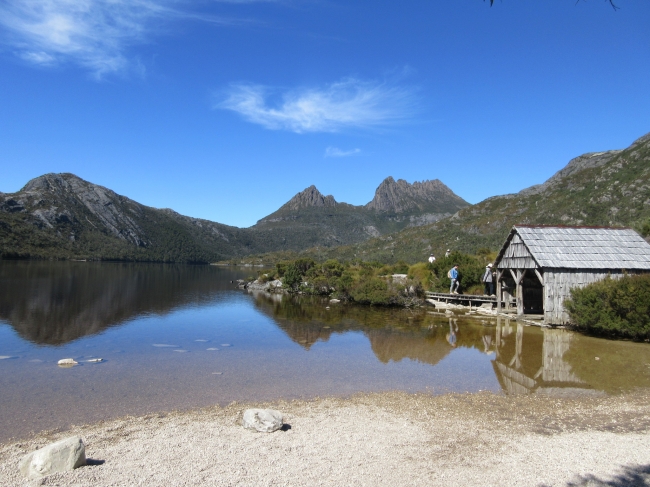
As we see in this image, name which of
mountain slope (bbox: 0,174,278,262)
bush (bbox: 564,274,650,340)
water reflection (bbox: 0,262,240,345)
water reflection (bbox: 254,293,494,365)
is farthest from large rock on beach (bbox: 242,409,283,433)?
mountain slope (bbox: 0,174,278,262)

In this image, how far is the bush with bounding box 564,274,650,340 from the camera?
17.7 m

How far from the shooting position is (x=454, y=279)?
32.0 meters

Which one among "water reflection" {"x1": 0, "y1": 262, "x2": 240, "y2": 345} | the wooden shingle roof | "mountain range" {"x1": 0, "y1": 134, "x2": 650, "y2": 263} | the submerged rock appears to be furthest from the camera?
"mountain range" {"x1": 0, "y1": 134, "x2": 650, "y2": 263}

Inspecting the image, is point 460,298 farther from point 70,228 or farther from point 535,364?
point 70,228

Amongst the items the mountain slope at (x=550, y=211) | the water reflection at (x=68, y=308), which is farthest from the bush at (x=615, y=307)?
the mountain slope at (x=550, y=211)

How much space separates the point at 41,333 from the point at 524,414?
21086 millimetres

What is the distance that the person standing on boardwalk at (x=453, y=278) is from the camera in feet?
103

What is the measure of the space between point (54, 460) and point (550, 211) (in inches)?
3084

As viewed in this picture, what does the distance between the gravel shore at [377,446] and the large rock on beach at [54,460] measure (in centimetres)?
13

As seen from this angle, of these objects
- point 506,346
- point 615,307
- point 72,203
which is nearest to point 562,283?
point 615,307

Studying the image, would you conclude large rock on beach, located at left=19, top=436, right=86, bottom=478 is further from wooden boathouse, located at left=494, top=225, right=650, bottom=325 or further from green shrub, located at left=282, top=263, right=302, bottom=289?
green shrub, located at left=282, top=263, right=302, bottom=289

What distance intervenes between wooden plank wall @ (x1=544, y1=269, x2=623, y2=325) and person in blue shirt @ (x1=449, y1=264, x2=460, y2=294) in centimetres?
974

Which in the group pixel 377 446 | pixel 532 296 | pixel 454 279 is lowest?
pixel 377 446

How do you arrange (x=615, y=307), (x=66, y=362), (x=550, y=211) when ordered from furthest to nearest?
(x=550, y=211), (x=615, y=307), (x=66, y=362)
